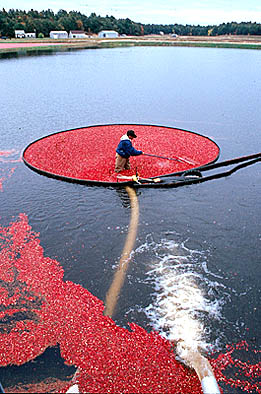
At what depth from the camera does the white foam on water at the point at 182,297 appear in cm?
479

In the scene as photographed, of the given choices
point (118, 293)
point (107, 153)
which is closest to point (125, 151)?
point (107, 153)

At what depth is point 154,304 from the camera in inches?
210

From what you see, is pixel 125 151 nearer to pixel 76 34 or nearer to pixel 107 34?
pixel 76 34

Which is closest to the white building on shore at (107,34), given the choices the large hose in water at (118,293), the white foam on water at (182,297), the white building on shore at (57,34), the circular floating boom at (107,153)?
the white building on shore at (57,34)

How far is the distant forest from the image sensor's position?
85.8m

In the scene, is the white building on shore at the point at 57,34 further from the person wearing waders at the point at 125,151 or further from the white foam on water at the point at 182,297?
the white foam on water at the point at 182,297

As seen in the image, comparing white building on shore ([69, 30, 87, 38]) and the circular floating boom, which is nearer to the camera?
the circular floating boom

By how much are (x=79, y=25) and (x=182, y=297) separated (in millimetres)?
120986

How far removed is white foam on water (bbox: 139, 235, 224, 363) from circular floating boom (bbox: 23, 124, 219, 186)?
343 cm

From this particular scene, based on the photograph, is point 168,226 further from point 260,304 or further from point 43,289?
point 43,289

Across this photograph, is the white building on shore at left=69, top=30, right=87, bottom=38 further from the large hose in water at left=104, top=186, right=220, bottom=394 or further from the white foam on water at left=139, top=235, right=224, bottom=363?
the white foam on water at left=139, top=235, right=224, bottom=363

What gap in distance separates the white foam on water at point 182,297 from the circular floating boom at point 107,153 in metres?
3.43

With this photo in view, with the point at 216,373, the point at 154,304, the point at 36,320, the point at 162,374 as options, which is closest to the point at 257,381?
the point at 216,373

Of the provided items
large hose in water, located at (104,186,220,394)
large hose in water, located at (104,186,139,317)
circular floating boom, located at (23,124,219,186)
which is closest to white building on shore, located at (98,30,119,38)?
circular floating boom, located at (23,124,219,186)
